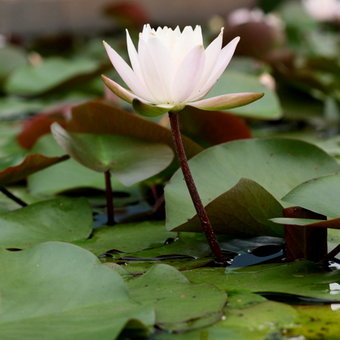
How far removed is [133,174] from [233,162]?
0.49 ft

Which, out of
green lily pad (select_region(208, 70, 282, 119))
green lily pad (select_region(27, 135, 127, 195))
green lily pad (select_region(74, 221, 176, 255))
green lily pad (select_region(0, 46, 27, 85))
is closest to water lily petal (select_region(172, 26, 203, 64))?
green lily pad (select_region(74, 221, 176, 255))

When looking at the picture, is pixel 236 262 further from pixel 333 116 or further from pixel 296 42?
pixel 296 42

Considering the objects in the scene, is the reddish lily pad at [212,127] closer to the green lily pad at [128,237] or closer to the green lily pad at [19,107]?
the green lily pad at [128,237]

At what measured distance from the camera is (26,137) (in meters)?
1.46

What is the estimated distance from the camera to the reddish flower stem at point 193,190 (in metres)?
0.76

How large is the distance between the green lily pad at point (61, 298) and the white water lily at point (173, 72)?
17 cm

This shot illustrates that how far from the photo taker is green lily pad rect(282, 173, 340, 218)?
77 cm

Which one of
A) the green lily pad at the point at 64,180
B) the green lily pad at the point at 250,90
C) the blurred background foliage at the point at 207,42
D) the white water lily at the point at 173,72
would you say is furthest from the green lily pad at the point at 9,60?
the white water lily at the point at 173,72

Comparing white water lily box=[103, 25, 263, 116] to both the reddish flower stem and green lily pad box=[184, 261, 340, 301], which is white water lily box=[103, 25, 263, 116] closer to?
the reddish flower stem

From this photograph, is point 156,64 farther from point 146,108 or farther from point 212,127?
point 212,127

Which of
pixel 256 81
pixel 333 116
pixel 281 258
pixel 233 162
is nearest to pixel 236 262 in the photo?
pixel 281 258

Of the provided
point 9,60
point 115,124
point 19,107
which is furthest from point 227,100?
point 9,60

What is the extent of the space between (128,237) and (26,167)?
0.18 metres

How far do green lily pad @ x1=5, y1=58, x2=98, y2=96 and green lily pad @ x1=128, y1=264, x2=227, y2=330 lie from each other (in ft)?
5.24
